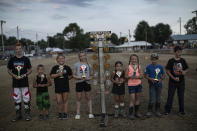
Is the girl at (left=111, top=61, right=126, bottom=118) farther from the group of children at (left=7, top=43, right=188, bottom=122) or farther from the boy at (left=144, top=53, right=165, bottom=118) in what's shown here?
the boy at (left=144, top=53, right=165, bottom=118)

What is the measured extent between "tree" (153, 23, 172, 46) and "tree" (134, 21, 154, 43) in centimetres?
629

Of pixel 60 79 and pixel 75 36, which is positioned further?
pixel 75 36

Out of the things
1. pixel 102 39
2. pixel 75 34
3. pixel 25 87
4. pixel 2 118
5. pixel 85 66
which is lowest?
pixel 2 118

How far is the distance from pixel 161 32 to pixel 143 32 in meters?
11.1

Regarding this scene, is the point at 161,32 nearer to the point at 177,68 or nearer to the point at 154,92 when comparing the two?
the point at 177,68

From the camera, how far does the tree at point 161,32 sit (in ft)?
328

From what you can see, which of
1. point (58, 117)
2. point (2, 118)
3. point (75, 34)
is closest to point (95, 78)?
point (58, 117)

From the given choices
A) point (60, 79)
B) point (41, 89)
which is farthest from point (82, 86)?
point (41, 89)

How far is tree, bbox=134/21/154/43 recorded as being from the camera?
97.3 meters

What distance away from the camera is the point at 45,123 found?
4914mm

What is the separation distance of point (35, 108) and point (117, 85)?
127 inches

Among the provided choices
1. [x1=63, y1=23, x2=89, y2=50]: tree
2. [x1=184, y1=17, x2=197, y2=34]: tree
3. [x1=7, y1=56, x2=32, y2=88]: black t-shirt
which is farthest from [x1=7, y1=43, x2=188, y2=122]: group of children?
[x1=184, y1=17, x2=197, y2=34]: tree

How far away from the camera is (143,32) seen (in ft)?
326

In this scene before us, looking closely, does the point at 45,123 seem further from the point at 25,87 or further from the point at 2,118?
the point at 2,118
